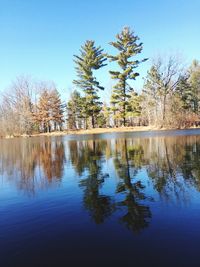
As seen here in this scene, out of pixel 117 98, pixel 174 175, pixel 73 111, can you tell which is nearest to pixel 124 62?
pixel 117 98

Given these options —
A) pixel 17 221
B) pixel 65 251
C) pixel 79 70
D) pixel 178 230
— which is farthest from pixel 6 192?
pixel 79 70

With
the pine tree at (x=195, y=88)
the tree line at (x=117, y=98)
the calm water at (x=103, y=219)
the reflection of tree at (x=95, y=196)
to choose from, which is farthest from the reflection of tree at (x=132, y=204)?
the pine tree at (x=195, y=88)

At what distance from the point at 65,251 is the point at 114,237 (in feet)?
3.41

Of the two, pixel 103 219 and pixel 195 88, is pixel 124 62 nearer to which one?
pixel 195 88

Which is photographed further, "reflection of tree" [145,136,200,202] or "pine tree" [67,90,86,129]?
"pine tree" [67,90,86,129]

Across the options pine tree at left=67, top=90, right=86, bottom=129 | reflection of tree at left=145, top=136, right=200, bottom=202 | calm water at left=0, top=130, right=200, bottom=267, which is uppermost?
pine tree at left=67, top=90, right=86, bottom=129

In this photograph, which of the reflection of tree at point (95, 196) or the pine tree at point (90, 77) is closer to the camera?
the reflection of tree at point (95, 196)

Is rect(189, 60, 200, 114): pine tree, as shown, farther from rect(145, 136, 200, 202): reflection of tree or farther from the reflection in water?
rect(145, 136, 200, 202): reflection of tree

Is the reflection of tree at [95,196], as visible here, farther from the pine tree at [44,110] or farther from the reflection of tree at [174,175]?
the pine tree at [44,110]

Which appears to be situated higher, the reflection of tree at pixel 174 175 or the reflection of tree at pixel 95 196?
the reflection of tree at pixel 174 175

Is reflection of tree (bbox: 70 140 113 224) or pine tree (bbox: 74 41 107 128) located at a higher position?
pine tree (bbox: 74 41 107 128)

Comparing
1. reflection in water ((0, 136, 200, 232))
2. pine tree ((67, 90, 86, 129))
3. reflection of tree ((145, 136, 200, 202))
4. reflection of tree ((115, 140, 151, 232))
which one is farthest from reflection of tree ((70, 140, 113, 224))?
pine tree ((67, 90, 86, 129))

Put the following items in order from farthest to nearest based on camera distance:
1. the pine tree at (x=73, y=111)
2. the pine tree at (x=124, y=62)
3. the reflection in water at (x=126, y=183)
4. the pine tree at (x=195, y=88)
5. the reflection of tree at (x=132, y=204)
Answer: the pine tree at (x=73, y=111) → the pine tree at (x=195, y=88) → the pine tree at (x=124, y=62) → the reflection in water at (x=126, y=183) → the reflection of tree at (x=132, y=204)

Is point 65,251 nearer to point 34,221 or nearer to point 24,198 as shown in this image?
point 34,221
